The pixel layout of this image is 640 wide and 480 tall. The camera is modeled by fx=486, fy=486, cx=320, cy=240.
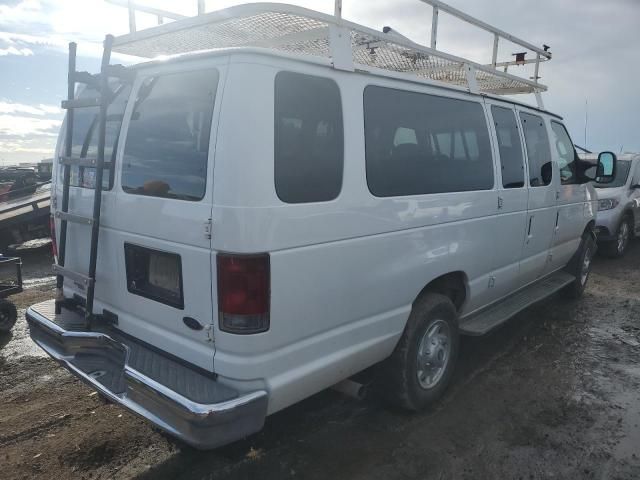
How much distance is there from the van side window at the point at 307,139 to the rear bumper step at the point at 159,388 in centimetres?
98

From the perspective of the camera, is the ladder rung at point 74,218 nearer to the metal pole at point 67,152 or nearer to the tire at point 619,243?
the metal pole at point 67,152

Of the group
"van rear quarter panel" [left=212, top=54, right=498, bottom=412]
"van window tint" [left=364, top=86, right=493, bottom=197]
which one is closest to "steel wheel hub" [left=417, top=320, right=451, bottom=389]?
"van rear quarter panel" [left=212, top=54, right=498, bottom=412]

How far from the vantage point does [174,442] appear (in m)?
3.08

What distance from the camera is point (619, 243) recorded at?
854 centimetres

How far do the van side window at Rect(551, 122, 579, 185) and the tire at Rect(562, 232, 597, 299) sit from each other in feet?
3.45

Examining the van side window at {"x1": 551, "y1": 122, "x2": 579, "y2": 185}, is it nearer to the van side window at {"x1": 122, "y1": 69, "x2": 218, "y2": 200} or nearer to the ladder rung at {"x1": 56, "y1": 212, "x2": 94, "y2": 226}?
the van side window at {"x1": 122, "y1": 69, "x2": 218, "y2": 200}

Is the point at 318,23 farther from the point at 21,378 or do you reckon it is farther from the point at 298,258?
the point at 21,378

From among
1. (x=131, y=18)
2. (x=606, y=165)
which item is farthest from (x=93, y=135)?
(x=606, y=165)

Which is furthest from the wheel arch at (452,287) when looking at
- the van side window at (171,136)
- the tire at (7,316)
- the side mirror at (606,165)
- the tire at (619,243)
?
the tire at (619,243)

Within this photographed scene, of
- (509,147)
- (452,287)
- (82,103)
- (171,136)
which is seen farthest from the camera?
(509,147)

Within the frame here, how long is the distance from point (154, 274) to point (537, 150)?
3.71m

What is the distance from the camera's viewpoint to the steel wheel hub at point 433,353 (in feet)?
11.0

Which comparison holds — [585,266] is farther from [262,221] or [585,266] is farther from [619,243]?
[262,221]

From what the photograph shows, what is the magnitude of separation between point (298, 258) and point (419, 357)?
1447mm
